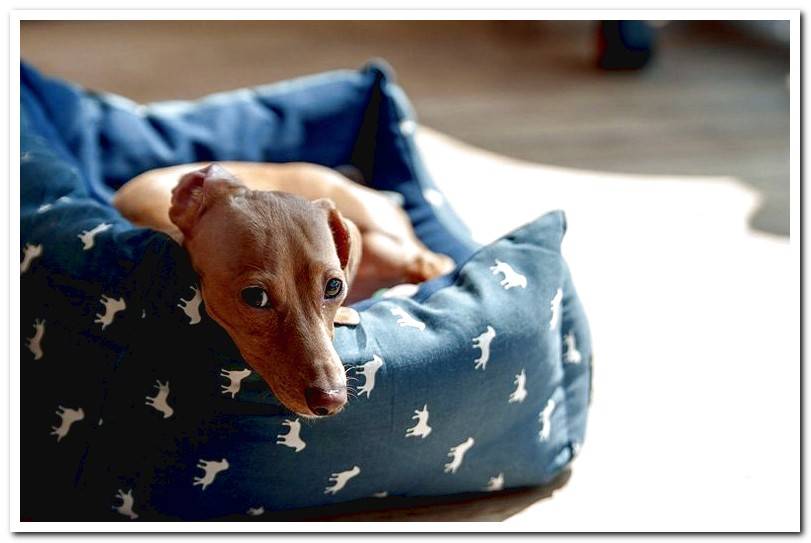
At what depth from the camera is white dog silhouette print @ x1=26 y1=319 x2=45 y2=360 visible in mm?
1847

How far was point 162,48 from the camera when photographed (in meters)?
4.43

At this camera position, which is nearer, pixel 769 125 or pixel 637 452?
pixel 637 452

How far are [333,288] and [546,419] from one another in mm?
527

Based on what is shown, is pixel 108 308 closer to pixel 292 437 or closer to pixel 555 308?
pixel 292 437

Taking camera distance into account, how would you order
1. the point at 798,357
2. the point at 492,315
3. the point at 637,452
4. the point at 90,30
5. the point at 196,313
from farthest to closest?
the point at 90,30 < the point at 798,357 < the point at 637,452 < the point at 492,315 < the point at 196,313

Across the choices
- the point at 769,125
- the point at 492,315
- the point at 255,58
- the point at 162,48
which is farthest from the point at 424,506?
the point at 162,48

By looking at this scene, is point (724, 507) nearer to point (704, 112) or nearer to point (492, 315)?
point (492, 315)

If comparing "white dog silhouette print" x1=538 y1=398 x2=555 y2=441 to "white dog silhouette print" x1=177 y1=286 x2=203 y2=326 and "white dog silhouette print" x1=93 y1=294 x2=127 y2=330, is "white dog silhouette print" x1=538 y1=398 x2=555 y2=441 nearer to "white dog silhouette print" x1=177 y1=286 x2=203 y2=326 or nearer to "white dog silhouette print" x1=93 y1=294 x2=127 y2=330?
"white dog silhouette print" x1=177 y1=286 x2=203 y2=326

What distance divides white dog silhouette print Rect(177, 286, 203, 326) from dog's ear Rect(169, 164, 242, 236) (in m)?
0.12

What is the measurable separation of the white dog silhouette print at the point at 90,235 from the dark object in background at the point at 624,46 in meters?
2.67

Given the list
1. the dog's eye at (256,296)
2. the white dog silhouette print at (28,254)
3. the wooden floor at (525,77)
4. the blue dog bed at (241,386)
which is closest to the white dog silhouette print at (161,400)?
the blue dog bed at (241,386)

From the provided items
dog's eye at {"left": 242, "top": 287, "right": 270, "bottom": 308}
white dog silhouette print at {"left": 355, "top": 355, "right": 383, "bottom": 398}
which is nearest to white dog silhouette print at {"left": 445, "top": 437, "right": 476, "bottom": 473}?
white dog silhouette print at {"left": 355, "top": 355, "right": 383, "bottom": 398}

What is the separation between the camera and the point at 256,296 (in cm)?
151
